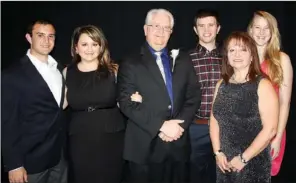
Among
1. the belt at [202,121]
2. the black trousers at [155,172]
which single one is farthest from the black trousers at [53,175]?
the belt at [202,121]

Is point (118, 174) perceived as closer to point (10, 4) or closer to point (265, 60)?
point (265, 60)

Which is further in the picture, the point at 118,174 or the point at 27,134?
the point at 118,174

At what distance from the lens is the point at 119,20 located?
419 cm

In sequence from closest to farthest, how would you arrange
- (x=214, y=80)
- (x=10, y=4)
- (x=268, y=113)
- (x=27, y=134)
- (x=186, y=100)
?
(x=268, y=113) < (x=27, y=134) < (x=186, y=100) < (x=214, y=80) < (x=10, y=4)

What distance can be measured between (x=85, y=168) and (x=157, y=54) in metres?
1.06

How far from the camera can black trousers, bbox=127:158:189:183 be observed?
2510 millimetres

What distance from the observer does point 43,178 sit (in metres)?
2.49

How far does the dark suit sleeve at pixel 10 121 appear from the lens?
2.29 m

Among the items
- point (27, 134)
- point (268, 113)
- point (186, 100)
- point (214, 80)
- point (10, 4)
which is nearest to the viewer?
point (268, 113)

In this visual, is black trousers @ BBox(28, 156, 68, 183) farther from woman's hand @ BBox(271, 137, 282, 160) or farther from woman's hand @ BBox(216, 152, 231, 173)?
woman's hand @ BBox(271, 137, 282, 160)

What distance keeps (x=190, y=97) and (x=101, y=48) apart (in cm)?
82

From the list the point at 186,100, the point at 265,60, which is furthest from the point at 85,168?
the point at 265,60

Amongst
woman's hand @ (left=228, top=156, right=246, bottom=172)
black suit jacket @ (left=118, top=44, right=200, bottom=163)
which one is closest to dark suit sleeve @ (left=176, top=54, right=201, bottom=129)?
black suit jacket @ (left=118, top=44, right=200, bottom=163)

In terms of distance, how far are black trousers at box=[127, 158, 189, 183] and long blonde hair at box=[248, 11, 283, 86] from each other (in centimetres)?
100
